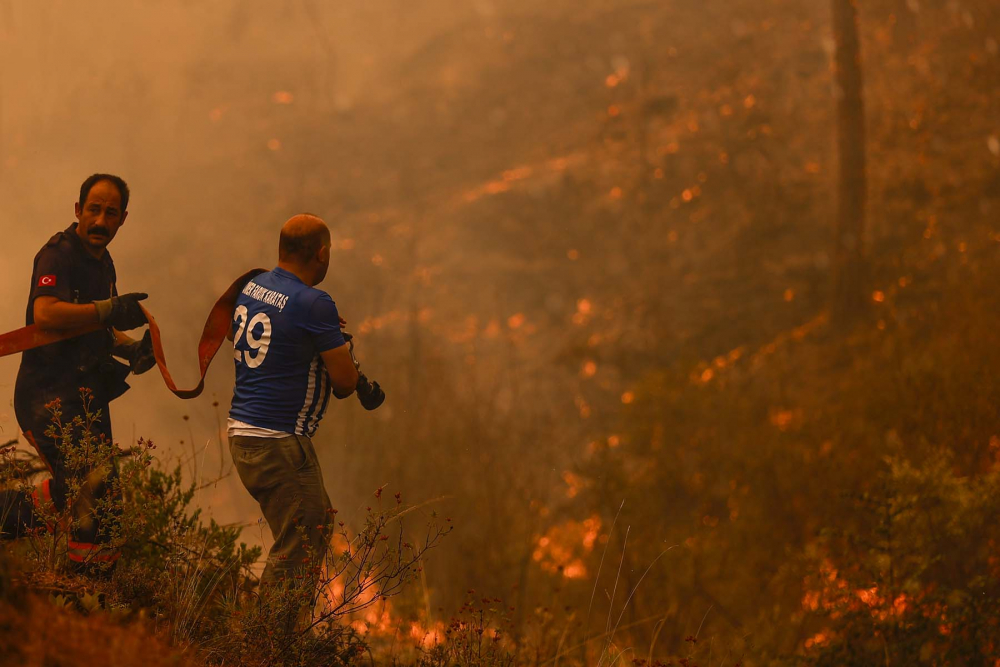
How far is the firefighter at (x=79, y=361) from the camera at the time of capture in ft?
9.93

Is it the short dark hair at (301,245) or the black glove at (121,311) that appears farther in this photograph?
the black glove at (121,311)

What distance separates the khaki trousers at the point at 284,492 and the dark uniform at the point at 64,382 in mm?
622

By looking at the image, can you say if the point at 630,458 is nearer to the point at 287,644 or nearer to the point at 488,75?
the point at 287,644

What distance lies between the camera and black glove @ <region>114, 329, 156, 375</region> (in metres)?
3.28

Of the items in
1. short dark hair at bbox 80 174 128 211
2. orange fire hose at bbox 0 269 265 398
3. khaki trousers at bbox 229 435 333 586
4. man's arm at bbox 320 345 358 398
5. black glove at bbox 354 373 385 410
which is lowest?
khaki trousers at bbox 229 435 333 586

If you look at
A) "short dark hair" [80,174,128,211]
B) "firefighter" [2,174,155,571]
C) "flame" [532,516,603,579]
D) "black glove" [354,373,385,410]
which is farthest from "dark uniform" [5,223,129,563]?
"flame" [532,516,603,579]

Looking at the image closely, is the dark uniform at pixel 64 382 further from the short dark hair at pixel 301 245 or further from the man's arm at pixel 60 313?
the short dark hair at pixel 301 245

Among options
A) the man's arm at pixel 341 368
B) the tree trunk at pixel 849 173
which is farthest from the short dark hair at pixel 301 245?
the tree trunk at pixel 849 173

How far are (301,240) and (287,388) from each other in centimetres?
55

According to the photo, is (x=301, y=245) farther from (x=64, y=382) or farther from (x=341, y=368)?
(x=64, y=382)

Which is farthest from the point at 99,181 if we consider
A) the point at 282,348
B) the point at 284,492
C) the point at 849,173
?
the point at 849,173

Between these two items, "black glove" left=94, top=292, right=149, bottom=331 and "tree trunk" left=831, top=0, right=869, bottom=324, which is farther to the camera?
"tree trunk" left=831, top=0, right=869, bottom=324

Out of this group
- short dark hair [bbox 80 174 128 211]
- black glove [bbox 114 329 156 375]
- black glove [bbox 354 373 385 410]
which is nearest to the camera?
black glove [bbox 354 373 385 410]

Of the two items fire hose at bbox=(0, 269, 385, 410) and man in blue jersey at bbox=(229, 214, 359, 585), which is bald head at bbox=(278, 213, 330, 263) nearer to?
man in blue jersey at bbox=(229, 214, 359, 585)
